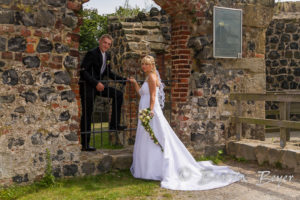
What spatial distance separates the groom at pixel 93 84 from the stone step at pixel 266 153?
Answer: 7.43 feet

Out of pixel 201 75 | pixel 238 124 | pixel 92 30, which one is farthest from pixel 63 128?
pixel 92 30

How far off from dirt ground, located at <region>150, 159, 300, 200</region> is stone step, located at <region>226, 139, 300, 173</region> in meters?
0.16

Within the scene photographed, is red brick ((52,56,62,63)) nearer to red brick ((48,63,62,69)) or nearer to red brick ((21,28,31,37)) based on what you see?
red brick ((48,63,62,69))

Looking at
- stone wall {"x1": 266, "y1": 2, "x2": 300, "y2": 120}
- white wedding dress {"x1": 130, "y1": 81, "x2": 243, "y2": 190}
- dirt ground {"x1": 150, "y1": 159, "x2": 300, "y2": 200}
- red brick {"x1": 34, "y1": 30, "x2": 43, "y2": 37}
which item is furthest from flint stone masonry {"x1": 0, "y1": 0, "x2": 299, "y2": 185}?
stone wall {"x1": 266, "y1": 2, "x2": 300, "y2": 120}

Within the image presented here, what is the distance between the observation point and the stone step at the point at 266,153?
6.12m

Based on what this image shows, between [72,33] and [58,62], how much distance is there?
0.50m

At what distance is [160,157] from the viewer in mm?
5789

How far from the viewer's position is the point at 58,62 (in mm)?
5473

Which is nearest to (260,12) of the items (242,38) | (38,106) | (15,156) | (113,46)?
(242,38)

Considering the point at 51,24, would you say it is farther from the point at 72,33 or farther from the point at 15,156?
the point at 15,156

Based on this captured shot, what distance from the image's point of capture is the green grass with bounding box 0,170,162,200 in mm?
4922

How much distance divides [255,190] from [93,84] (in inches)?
116

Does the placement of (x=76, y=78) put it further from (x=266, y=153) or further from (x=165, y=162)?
(x=266, y=153)

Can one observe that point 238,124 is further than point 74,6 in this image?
Yes
